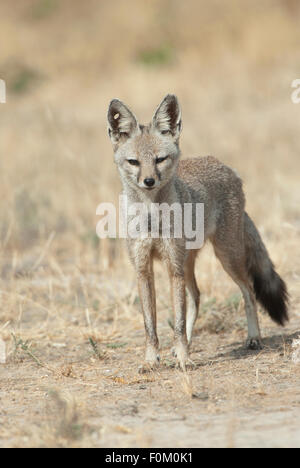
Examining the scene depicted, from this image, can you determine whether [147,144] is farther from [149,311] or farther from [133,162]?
[149,311]

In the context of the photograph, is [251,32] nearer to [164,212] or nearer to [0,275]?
[0,275]

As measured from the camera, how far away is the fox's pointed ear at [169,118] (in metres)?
4.84

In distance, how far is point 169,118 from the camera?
489 cm

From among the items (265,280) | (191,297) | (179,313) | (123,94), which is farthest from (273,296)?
(123,94)

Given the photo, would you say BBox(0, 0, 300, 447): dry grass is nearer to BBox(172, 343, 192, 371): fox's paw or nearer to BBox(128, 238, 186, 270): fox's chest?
BBox(172, 343, 192, 371): fox's paw

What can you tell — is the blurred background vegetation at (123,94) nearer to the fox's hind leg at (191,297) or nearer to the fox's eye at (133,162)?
the fox's hind leg at (191,297)

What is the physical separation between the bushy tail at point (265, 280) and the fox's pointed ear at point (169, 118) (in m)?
1.20

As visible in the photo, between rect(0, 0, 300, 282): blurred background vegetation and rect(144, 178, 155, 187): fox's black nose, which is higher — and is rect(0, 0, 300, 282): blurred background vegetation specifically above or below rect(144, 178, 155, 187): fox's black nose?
above

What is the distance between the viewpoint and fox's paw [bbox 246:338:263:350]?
5.25 metres

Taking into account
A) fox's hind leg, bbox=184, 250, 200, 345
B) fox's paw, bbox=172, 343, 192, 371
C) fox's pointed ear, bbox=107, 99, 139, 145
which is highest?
fox's pointed ear, bbox=107, 99, 139, 145

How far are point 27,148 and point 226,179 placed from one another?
652 cm

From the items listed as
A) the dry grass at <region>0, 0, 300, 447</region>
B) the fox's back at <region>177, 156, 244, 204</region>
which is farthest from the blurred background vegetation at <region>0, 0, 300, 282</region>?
the fox's back at <region>177, 156, 244, 204</region>

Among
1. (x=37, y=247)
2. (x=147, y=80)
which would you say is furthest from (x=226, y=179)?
(x=147, y=80)

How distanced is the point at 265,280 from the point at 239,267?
25 cm
